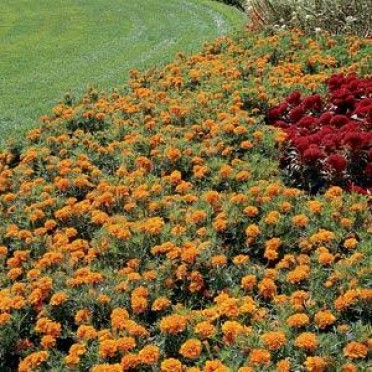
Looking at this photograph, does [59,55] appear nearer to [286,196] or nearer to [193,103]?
[193,103]

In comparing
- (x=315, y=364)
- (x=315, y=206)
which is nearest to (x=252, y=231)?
(x=315, y=206)

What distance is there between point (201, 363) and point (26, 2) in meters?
18.2

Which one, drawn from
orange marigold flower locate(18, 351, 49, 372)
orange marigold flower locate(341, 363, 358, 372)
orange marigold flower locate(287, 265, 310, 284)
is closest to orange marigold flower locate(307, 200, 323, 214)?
orange marigold flower locate(287, 265, 310, 284)

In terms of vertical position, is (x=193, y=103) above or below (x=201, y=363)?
above

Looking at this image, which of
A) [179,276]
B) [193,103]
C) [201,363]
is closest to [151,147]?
[193,103]

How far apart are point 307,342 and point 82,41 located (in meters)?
12.0

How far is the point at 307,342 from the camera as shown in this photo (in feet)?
10.0

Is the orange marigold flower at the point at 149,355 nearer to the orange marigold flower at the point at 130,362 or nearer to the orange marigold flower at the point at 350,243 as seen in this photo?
the orange marigold flower at the point at 130,362

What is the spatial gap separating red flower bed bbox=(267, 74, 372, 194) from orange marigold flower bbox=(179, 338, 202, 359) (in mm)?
1942

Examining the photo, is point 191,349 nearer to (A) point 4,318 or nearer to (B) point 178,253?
(B) point 178,253

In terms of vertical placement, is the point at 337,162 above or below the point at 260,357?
above

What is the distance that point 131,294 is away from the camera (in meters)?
3.72

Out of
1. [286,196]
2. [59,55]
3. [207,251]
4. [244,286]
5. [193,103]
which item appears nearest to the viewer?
[244,286]

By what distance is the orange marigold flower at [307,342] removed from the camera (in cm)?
305
